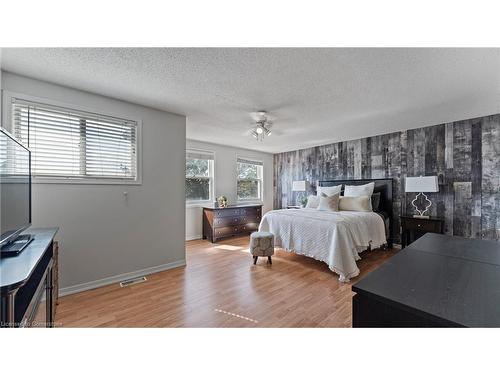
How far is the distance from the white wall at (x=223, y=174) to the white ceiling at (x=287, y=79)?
1.87 metres

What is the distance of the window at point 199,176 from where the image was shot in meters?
4.83

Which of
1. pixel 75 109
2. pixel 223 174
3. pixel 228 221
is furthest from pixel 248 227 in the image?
pixel 75 109

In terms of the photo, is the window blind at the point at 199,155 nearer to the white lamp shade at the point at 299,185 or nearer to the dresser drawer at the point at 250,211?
the dresser drawer at the point at 250,211

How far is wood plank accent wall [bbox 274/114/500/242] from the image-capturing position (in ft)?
10.5

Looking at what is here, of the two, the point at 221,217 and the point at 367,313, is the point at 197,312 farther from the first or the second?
the point at 221,217

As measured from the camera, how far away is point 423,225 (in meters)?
3.50

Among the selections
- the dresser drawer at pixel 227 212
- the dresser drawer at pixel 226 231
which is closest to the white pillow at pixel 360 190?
the dresser drawer at pixel 227 212

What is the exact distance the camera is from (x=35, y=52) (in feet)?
5.44

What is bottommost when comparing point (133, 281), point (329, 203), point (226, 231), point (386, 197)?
point (133, 281)

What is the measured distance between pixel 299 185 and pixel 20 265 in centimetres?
511

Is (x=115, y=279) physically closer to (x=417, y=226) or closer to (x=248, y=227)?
(x=248, y=227)

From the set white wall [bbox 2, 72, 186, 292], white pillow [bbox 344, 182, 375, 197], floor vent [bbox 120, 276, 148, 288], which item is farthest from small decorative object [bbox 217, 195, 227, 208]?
white pillow [bbox 344, 182, 375, 197]

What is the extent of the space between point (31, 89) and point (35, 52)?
0.65 m
